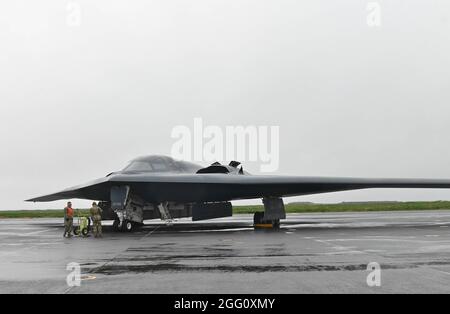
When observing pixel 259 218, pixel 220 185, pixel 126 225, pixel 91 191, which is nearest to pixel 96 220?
pixel 126 225

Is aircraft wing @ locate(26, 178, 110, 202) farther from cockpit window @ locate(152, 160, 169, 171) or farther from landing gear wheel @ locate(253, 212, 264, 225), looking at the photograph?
landing gear wheel @ locate(253, 212, 264, 225)

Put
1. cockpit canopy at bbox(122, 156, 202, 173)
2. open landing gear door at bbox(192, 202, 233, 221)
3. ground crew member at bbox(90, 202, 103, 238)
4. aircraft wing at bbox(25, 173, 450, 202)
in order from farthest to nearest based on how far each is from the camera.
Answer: open landing gear door at bbox(192, 202, 233, 221) → cockpit canopy at bbox(122, 156, 202, 173) → aircraft wing at bbox(25, 173, 450, 202) → ground crew member at bbox(90, 202, 103, 238)

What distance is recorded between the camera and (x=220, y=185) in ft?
81.4

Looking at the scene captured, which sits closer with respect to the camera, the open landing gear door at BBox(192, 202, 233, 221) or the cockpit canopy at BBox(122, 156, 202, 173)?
the cockpit canopy at BBox(122, 156, 202, 173)

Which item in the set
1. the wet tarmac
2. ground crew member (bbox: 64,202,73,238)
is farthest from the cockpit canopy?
the wet tarmac

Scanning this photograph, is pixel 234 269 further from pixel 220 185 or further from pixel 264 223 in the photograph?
pixel 264 223

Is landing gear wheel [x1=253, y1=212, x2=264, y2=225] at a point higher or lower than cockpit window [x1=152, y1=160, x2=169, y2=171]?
lower

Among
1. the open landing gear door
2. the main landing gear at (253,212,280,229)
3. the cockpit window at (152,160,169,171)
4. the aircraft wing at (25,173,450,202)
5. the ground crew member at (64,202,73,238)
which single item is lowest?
the main landing gear at (253,212,280,229)

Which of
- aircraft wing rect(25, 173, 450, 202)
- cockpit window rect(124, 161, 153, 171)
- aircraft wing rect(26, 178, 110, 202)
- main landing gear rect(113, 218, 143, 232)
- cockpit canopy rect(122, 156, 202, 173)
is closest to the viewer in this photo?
aircraft wing rect(25, 173, 450, 202)

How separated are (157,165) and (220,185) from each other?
12.5 feet

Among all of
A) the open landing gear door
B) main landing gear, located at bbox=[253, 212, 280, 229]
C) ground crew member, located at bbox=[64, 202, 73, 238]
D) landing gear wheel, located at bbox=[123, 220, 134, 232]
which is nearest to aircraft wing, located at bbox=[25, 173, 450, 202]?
the open landing gear door

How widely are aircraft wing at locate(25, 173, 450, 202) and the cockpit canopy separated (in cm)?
129

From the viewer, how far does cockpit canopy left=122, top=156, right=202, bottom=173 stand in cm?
2602
